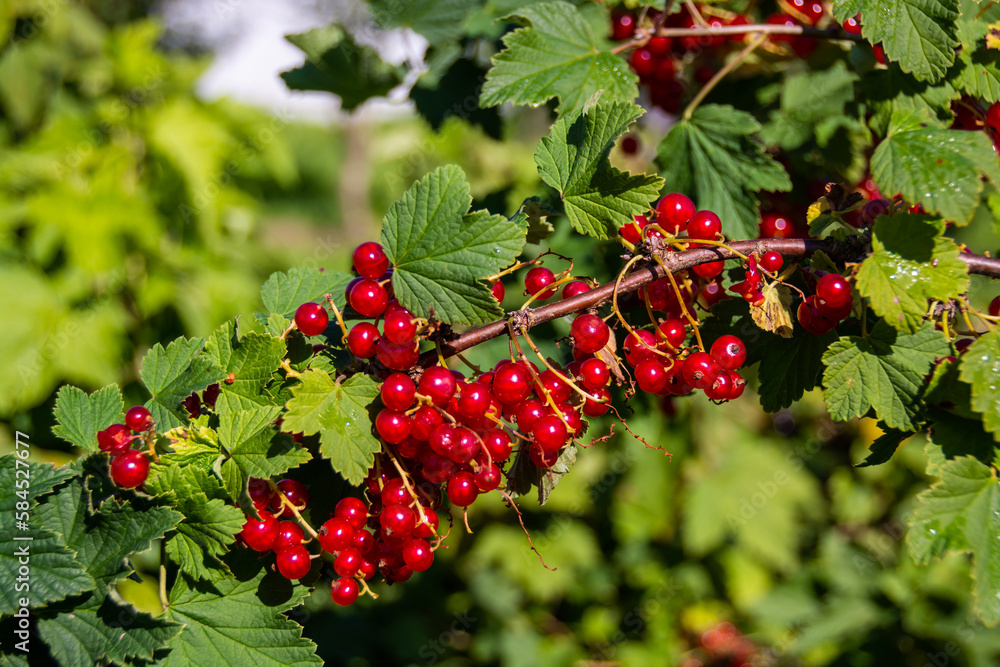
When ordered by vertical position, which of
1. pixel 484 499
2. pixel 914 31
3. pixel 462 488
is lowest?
pixel 484 499

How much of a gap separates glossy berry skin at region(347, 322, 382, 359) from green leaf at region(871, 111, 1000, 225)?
0.78m

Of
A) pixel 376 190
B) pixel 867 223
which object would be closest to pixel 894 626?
pixel 867 223

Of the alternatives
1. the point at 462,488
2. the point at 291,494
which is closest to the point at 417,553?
the point at 462,488

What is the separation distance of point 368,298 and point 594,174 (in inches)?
15.1

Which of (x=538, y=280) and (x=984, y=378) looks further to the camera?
(x=538, y=280)

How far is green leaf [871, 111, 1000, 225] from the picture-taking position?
914 mm

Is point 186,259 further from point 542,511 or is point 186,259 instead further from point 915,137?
point 915,137

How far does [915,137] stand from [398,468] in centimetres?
95

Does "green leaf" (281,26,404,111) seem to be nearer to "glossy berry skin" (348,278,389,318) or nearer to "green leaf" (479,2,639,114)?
"green leaf" (479,2,639,114)

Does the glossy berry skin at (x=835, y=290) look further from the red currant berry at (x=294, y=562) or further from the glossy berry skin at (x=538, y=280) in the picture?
the red currant berry at (x=294, y=562)

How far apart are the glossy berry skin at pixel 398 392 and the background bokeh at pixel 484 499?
1.80 metres

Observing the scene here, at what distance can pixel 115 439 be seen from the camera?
0.93 metres

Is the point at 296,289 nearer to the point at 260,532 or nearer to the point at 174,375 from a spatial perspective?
the point at 174,375

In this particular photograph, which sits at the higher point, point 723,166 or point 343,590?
point 723,166
